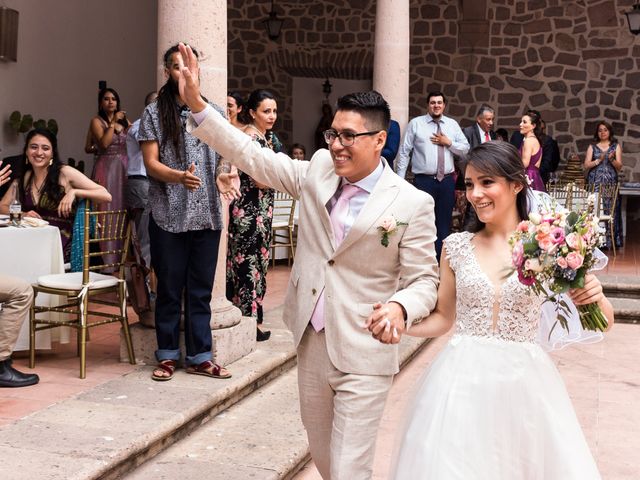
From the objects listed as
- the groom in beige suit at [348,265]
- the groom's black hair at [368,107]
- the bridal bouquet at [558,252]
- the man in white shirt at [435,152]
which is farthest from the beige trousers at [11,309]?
the man in white shirt at [435,152]

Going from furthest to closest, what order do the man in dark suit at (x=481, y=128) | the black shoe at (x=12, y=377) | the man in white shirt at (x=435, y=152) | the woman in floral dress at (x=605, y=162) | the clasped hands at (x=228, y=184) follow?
the woman in floral dress at (x=605, y=162) < the man in dark suit at (x=481, y=128) < the man in white shirt at (x=435, y=152) < the black shoe at (x=12, y=377) < the clasped hands at (x=228, y=184)

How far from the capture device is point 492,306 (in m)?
2.73

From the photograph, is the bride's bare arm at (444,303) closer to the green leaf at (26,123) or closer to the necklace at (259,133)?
the necklace at (259,133)

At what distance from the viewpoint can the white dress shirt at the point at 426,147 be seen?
8.04 metres

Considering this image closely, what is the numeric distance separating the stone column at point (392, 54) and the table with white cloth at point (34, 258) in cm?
422

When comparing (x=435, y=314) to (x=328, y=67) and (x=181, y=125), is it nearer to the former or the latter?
(x=181, y=125)

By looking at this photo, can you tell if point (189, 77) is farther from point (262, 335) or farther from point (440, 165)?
point (440, 165)

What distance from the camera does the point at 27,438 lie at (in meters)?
3.65

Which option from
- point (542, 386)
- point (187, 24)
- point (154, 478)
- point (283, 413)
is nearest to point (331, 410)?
point (542, 386)

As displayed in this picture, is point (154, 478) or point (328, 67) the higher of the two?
point (328, 67)

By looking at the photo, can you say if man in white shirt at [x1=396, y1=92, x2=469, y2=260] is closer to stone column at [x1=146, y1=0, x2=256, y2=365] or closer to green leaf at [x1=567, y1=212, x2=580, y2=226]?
stone column at [x1=146, y1=0, x2=256, y2=365]

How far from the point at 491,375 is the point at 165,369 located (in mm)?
2313

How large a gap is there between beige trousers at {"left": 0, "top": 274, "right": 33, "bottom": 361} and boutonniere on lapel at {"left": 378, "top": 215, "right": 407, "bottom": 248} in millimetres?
2483

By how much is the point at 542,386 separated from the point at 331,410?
64cm
